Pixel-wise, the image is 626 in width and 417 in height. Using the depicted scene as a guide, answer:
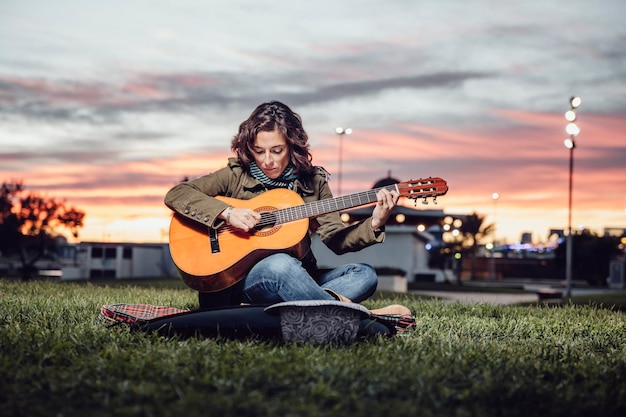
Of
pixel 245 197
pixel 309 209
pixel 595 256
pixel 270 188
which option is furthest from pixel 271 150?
pixel 595 256

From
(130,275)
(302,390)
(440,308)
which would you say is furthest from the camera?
(130,275)

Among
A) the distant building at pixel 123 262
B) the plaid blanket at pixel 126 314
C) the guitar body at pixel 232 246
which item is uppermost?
the guitar body at pixel 232 246

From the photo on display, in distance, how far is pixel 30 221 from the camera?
132 ft

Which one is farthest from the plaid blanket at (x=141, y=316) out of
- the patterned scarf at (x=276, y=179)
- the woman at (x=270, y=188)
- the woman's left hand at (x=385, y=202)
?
the patterned scarf at (x=276, y=179)

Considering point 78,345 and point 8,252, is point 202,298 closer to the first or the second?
point 78,345

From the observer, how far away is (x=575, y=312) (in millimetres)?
8156

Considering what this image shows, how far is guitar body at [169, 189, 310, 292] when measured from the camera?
4.89m

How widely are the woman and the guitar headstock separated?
4.7 inches

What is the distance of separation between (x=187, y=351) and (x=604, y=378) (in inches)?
89.9

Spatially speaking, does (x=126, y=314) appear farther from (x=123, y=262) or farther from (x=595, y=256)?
(x=595, y=256)

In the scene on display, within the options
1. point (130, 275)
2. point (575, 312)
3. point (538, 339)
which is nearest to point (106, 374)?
point (538, 339)

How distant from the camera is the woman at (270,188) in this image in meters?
4.94

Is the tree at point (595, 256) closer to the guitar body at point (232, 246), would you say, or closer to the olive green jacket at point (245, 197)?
the olive green jacket at point (245, 197)

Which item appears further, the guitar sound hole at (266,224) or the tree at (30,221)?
the tree at (30,221)
